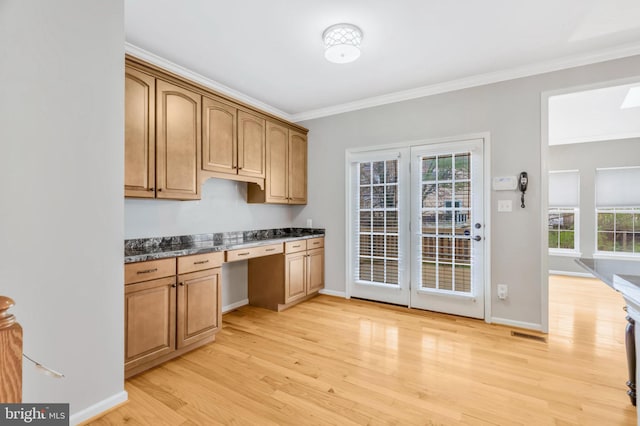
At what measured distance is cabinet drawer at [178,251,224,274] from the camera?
2.45 metres

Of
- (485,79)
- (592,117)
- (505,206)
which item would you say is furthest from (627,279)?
(592,117)

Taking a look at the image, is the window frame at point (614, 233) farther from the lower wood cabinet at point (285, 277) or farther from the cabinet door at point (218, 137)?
the cabinet door at point (218, 137)

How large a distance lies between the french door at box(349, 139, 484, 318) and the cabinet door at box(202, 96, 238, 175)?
1636 mm

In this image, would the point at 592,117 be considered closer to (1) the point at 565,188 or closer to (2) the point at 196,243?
(1) the point at 565,188

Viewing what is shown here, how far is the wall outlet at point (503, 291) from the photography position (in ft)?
10.3

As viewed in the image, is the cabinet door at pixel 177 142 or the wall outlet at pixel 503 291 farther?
the wall outlet at pixel 503 291

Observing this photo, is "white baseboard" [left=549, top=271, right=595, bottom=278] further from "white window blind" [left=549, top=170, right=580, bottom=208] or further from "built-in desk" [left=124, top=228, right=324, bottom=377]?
"built-in desk" [left=124, top=228, right=324, bottom=377]

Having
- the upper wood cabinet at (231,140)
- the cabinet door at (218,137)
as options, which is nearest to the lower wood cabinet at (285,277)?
the upper wood cabinet at (231,140)

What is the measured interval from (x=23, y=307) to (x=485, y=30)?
3553 millimetres

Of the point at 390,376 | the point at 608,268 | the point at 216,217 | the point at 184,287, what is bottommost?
the point at 390,376

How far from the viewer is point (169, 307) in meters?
2.36

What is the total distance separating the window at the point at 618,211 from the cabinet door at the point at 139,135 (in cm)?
689

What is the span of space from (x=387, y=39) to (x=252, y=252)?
2373mm

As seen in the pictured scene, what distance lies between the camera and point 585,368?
227 centimetres
